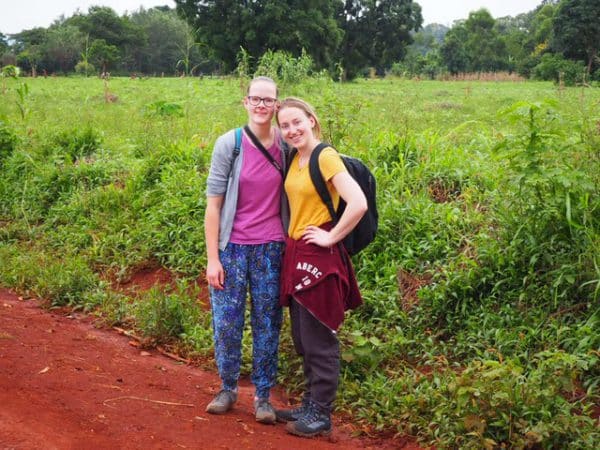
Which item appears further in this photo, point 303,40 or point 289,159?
point 303,40

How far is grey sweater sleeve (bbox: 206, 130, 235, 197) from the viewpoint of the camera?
391 centimetres

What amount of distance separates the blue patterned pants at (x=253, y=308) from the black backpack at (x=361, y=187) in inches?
14.5

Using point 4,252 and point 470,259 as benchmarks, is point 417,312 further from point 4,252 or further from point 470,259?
point 4,252

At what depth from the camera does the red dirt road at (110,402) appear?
3.67 meters

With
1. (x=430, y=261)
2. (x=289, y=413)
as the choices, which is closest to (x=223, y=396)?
(x=289, y=413)

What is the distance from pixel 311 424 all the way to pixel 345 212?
3.82 feet

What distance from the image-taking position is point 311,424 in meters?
4.05

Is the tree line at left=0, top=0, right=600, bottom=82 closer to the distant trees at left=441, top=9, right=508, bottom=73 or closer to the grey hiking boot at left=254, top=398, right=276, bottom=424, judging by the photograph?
the distant trees at left=441, top=9, right=508, bottom=73

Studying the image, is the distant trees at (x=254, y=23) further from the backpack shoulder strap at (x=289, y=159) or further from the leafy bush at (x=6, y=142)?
the backpack shoulder strap at (x=289, y=159)

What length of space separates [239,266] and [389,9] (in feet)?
142

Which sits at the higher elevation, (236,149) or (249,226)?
(236,149)

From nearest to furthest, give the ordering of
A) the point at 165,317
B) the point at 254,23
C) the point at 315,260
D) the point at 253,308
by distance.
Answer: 1. the point at 315,260
2. the point at 253,308
3. the point at 165,317
4. the point at 254,23

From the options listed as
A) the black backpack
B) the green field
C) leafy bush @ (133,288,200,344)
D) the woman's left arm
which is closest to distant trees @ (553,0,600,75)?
the green field

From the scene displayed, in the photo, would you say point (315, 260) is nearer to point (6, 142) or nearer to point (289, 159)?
point (289, 159)
